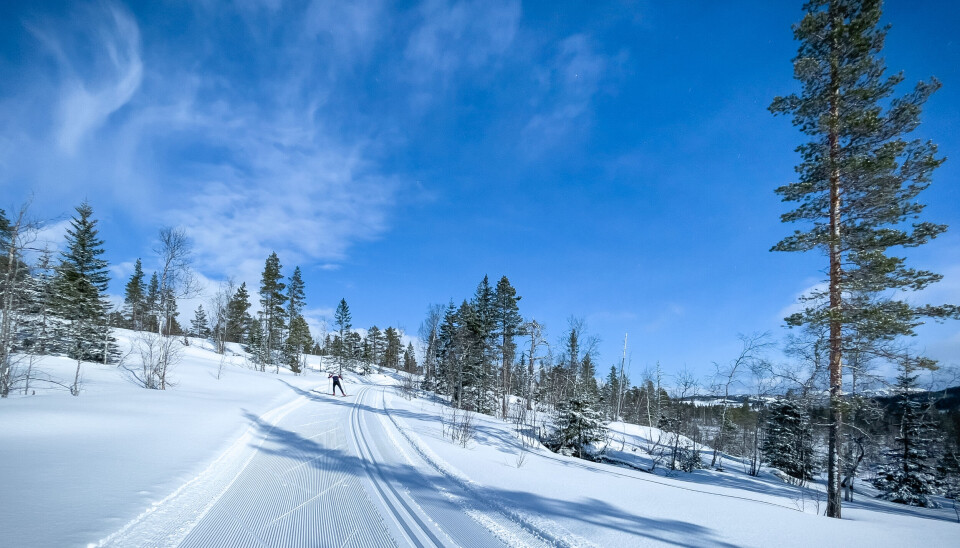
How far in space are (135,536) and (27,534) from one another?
87 centimetres

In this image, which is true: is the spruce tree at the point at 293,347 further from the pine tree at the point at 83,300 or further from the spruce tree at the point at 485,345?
the spruce tree at the point at 485,345

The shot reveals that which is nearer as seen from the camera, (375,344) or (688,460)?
(688,460)

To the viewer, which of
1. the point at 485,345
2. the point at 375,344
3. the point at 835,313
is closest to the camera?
the point at 835,313

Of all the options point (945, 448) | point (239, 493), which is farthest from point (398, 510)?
point (945, 448)

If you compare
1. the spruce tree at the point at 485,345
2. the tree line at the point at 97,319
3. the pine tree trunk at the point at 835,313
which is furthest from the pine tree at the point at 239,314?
the pine tree trunk at the point at 835,313

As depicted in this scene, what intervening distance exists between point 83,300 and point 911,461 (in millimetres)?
53102

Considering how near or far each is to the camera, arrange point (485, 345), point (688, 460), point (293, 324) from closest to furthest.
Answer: point (688, 460), point (485, 345), point (293, 324)

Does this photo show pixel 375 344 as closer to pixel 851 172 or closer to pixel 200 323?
pixel 200 323

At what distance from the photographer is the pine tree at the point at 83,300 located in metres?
22.6

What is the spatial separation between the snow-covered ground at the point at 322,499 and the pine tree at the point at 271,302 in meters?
31.1

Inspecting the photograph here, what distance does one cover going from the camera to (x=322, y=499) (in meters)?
5.20

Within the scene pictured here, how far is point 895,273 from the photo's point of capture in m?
7.95

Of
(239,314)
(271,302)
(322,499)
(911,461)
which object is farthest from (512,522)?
(239,314)

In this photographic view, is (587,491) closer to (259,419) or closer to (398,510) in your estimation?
(398,510)
